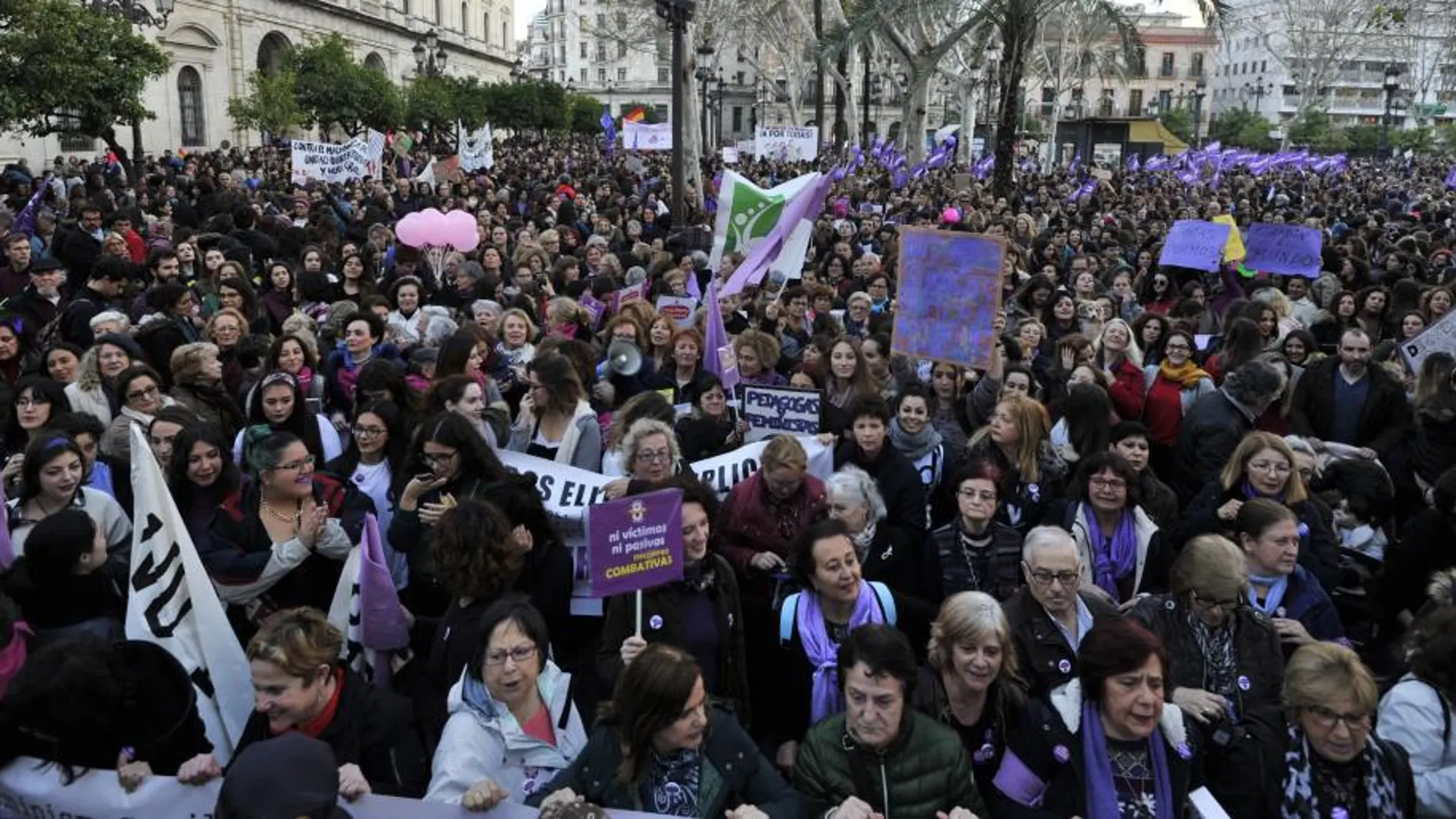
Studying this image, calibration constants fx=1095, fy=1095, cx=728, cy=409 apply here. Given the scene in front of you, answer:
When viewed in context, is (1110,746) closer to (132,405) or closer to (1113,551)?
(1113,551)

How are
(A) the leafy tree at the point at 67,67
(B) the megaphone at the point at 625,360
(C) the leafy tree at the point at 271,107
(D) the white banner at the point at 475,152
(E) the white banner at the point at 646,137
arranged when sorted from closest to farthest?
(B) the megaphone at the point at 625,360
(A) the leafy tree at the point at 67,67
(D) the white banner at the point at 475,152
(E) the white banner at the point at 646,137
(C) the leafy tree at the point at 271,107

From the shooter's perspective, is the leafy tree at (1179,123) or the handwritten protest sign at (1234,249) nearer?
the handwritten protest sign at (1234,249)

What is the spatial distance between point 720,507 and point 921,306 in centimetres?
261

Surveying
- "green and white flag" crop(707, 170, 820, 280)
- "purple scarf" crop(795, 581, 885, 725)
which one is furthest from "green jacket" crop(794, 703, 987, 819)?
"green and white flag" crop(707, 170, 820, 280)

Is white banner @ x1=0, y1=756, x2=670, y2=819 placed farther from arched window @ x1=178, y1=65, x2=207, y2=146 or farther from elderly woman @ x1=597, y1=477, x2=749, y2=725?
arched window @ x1=178, y1=65, x2=207, y2=146

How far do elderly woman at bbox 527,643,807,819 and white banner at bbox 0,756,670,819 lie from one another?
202 millimetres

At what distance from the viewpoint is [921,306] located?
257 inches

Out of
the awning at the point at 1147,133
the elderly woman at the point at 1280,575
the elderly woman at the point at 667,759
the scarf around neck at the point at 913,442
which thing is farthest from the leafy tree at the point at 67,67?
the awning at the point at 1147,133

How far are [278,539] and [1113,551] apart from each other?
3.18m

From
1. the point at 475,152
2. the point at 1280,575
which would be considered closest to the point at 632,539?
the point at 1280,575

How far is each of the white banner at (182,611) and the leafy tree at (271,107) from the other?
28.6 meters

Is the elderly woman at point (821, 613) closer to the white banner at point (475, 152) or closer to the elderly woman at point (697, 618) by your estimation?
the elderly woman at point (697, 618)

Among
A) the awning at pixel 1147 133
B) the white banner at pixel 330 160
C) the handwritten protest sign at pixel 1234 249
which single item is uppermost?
the awning at pixel 1147 133

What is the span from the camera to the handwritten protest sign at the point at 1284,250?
10.3 metres
